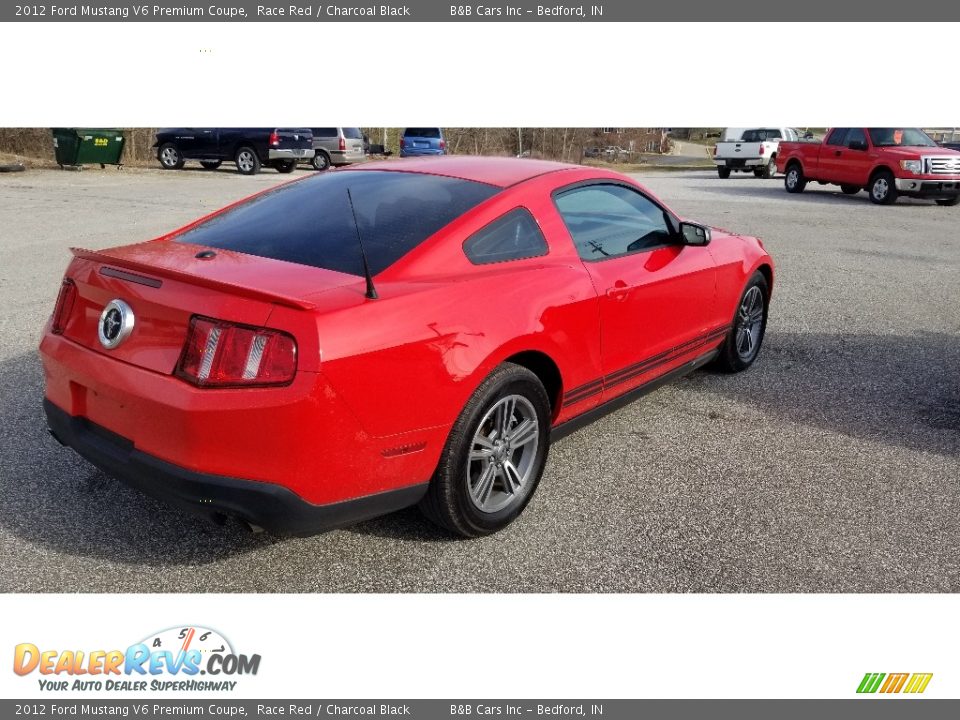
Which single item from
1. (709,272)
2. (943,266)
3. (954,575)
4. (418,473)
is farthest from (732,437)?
(943,266)

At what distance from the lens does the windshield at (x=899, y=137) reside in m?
18.0

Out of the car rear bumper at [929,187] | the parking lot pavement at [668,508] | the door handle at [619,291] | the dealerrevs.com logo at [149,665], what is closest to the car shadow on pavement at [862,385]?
the parking lot pavement at [668,508]

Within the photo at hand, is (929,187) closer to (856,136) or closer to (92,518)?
(856,136)

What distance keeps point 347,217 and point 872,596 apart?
261cm

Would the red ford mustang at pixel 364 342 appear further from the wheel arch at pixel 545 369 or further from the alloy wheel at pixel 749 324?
the alloy wheel at pixel 749 324

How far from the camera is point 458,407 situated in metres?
3.12

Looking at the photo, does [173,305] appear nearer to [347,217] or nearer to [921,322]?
[347,217]

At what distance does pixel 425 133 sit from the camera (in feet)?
96.7

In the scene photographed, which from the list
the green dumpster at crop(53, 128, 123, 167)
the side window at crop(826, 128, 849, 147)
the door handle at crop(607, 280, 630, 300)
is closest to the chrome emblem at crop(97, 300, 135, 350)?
the door handle at crop(607, 280, 630, 300)

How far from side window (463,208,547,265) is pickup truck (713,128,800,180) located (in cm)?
2580

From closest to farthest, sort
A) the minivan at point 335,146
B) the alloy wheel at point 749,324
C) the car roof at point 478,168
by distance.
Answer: the car roof at point 478,168, the alloy wheel at point 749,324, the minivan at point 335,146

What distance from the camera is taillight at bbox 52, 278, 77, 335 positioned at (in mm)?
3285

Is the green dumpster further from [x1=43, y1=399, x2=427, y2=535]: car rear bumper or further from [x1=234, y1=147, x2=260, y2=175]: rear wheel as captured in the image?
[x1=43, y1=399, x2=427, y2=535]: car rear bumper

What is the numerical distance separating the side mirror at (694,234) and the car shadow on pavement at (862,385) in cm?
118
